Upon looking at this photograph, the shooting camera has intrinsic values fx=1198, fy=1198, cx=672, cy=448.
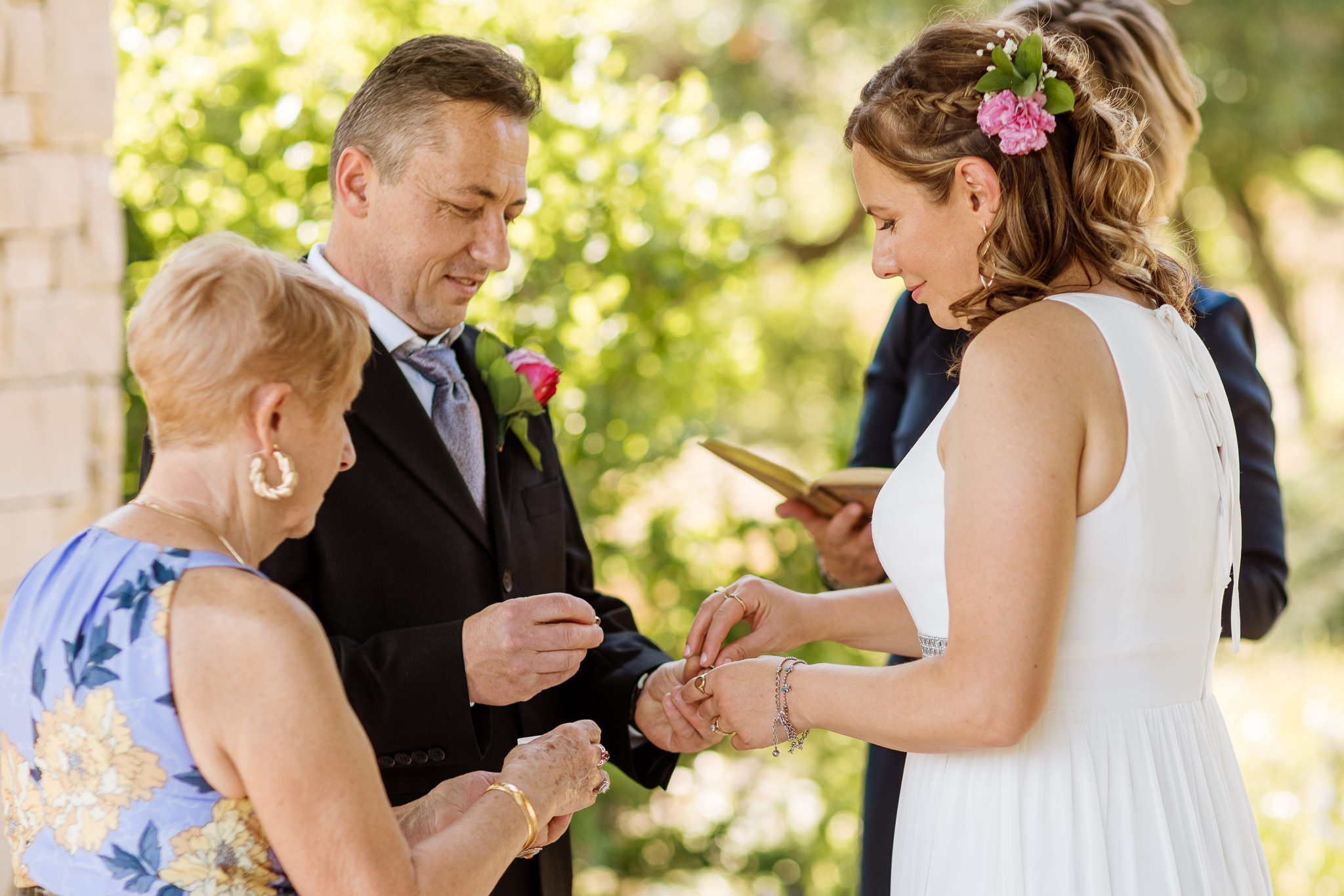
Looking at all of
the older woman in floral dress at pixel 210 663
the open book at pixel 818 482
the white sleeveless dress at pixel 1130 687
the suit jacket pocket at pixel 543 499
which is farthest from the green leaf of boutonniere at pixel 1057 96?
the suit jacket pocket at pixel 543 499

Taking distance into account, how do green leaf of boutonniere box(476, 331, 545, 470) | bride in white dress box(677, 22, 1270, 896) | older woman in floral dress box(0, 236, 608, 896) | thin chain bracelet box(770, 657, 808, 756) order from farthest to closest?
green leaf of boutonniere box(476, 331, 545, 470), thin chain bracelet box(770, 657, 808, 756), bride in white dress box(677, 22, 1270, 896), older woman in floral dress box(0, 236, 608, 896)

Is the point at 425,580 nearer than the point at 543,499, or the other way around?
the point at 425,580

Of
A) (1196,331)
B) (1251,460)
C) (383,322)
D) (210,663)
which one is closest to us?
(210,663)

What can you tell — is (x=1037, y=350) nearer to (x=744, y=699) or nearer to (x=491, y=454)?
(x=744, y=699)

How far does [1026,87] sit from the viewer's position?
186 centimetres

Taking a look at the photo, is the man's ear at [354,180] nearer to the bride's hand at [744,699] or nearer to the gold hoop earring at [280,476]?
the gold hoop earring at [280,476]

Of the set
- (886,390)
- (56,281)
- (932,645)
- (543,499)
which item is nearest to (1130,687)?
(932,645)

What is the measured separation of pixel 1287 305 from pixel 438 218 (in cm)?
952

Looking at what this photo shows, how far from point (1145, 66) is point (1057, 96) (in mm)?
956

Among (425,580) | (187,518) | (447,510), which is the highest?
(187,518)

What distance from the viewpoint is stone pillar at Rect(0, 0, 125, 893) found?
324 cm

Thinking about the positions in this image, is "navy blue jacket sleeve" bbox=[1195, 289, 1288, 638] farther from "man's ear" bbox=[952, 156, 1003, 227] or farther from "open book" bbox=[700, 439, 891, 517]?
"man's ear" bbox=[952, 156, 1003, 227]

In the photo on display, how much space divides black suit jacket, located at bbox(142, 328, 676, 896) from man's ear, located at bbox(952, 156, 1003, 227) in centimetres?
104

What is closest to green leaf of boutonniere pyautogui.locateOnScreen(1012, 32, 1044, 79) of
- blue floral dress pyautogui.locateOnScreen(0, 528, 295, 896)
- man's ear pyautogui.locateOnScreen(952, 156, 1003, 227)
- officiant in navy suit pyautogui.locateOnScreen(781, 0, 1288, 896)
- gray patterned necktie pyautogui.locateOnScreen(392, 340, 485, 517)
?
man's ear pyautogui.locateOnScreen(952, 156, 1003, 227)
